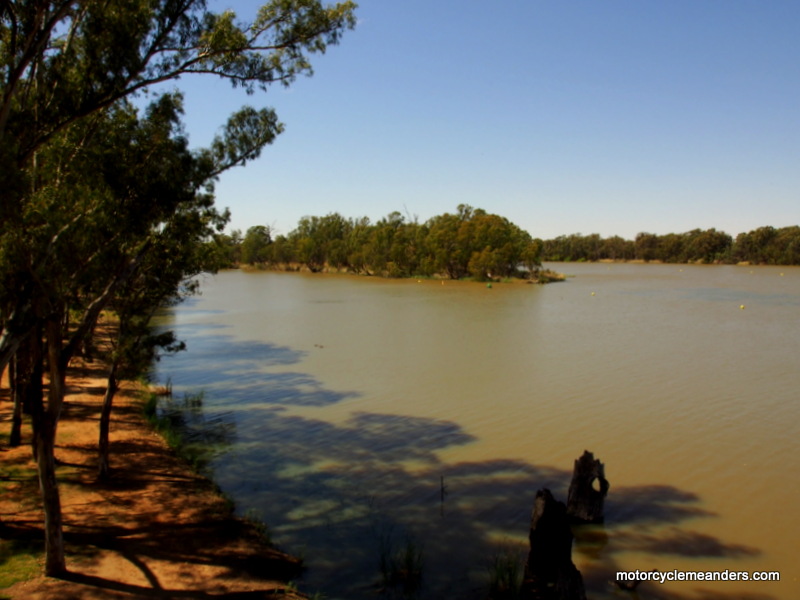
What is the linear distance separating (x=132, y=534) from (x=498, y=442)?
721cm

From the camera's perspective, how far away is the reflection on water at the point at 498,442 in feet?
25.2

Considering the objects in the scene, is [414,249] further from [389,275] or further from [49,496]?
[49,496]

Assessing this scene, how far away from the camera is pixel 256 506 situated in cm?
891

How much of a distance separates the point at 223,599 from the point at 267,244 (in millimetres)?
115147

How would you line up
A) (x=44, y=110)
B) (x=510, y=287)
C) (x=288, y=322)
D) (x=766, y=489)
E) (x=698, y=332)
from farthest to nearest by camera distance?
(x=510, y=287) < (x=288, y=322) < (x=698, y=332) < (x=766, y=489) < (x=44, y=110)

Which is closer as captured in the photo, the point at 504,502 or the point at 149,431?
the point at 504,502

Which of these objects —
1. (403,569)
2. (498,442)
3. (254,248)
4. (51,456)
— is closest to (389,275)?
(254,248)

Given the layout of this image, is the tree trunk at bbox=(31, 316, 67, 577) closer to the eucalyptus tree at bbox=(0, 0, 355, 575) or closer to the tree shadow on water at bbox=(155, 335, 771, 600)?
the eucalyptus tree at bbox=(0, 0, 355, 575)

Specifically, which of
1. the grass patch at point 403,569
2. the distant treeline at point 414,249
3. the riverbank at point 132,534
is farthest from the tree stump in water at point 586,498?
the distant treeline at point 414,249

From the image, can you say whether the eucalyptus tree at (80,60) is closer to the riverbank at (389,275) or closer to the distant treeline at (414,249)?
the riverbank at (389,275)

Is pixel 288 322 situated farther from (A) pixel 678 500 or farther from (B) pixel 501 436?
(A) pixel 678 500

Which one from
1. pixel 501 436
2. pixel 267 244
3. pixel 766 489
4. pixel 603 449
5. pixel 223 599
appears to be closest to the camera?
pixel 223 599

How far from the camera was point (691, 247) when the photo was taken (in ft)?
390

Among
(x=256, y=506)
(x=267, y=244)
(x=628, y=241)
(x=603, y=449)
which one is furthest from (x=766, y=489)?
(x=628, y=241)
